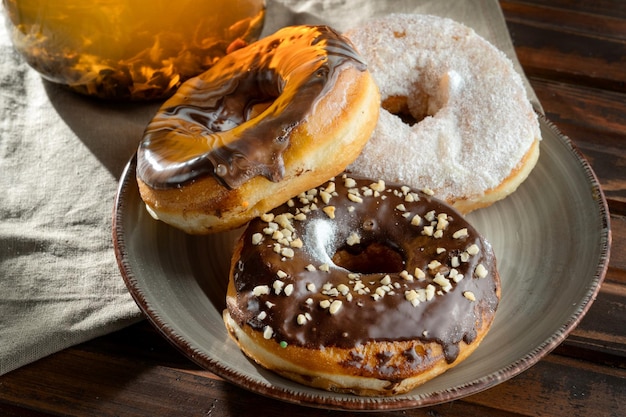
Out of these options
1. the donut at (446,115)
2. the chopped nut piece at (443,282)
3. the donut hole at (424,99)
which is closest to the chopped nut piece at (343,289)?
the chopped nut piece at (443,282)

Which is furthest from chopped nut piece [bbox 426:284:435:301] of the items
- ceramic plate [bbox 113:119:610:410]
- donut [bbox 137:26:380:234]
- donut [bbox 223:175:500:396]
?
donut [bbox 137:26:380:234]

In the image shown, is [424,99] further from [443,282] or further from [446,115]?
[443,282]

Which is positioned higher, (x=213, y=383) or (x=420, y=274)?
(x=420, y=274)

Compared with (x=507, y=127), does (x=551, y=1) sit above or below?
below

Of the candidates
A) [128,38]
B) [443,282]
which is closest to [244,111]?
[128,38]

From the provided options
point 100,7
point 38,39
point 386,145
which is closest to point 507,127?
point 386,145

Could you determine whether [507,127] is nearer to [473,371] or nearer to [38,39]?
[473,371]

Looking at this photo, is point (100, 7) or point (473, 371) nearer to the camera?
point (473, 371)
